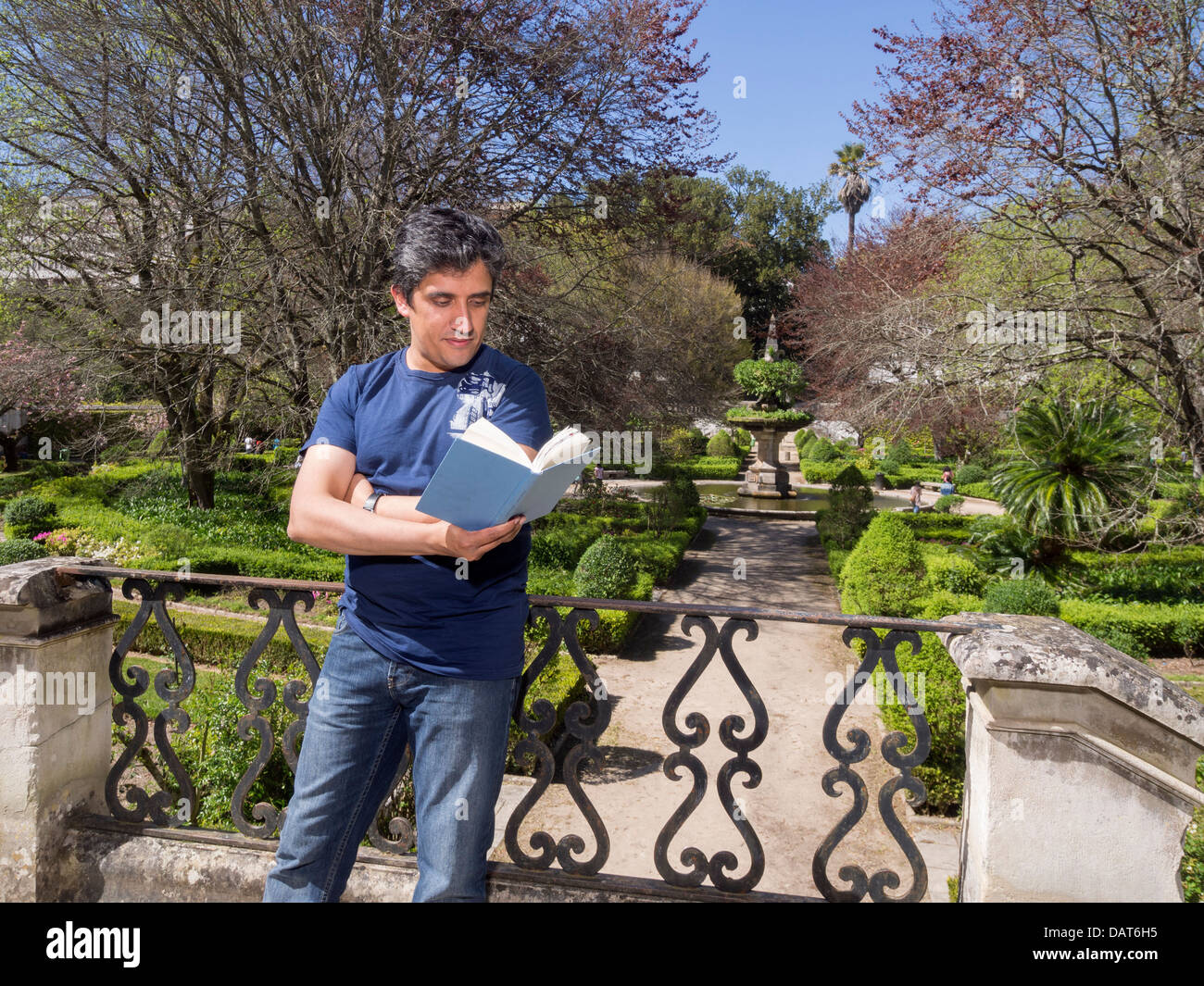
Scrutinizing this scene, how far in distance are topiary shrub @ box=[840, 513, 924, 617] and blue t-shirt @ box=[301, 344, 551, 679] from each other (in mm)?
7579

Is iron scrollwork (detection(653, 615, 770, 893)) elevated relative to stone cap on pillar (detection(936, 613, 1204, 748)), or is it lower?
lower

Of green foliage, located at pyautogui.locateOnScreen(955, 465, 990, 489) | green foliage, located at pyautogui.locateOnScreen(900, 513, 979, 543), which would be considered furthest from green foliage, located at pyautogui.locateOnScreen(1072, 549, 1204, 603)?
green foliage, located at pyautogui.locateOnScreen(955, 465, 990, 489)

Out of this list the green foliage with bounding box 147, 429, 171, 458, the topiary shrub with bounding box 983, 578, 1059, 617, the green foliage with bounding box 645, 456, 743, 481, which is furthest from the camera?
the green foliage with bounding box 645, 456, 743, 481

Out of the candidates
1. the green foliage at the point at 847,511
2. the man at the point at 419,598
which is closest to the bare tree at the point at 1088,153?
the green foliage at the point at 847,511

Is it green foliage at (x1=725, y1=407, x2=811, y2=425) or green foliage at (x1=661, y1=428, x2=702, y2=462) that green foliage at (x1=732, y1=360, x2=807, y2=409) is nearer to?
green foliage at (x1=725, y1=407, x2=811, y2=425)

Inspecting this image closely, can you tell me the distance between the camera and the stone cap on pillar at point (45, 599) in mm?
2445

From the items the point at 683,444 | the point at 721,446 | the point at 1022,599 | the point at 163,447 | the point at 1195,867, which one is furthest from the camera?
the point at 721,446

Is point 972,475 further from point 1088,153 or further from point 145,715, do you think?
point 145,715

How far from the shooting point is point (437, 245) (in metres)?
1.83

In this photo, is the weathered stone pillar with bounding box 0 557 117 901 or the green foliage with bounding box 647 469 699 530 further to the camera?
the green foliage with bounding box 647 469 699 530

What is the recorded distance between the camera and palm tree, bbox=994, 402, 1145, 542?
9.87 metres

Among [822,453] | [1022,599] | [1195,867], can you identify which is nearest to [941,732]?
[1195,867]

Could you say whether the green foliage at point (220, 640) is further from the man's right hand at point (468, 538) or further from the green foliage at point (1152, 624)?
the green foliage at point (1152, 624)

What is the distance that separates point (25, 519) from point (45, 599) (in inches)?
506
